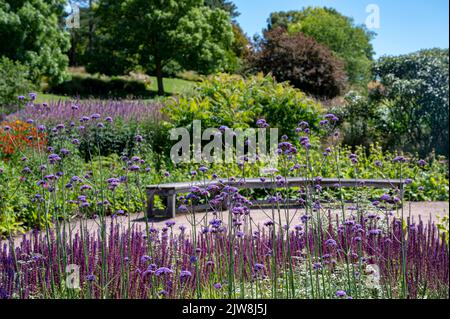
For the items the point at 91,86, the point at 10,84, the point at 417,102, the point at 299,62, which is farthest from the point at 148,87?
the point at 417,102

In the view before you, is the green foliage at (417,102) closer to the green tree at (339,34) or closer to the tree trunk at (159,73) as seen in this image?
the green tree at (339,34)

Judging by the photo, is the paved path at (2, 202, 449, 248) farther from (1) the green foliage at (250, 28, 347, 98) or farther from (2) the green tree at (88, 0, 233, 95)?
(1) the green foliage at (250, 28, 347, 98)

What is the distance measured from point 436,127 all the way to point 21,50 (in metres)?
14.2

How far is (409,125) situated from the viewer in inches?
520

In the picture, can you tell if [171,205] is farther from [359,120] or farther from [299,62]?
[299,62]

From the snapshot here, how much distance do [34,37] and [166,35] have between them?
1235cm

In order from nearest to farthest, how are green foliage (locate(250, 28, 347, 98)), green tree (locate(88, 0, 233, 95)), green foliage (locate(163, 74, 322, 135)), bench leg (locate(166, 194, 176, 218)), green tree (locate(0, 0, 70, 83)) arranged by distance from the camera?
bench leg (locate(166, 194, 176, 218))
green tree (locate(88, 0, 233, 95))
green foliage (locate(163, 74, 322, 135))
green foliage (locate(250, 28, 347, 98))
green tree (locate(0, 0, 70, 83))

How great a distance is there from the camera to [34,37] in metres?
20.8

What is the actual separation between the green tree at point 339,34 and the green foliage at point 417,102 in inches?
41.3

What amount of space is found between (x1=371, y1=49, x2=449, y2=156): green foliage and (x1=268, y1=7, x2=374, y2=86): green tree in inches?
41.3

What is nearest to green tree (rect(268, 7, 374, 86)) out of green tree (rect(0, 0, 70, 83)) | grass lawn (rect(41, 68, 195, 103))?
grass lawn (rect(41, 68, 195, 103))

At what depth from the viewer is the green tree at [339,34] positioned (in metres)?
10.9

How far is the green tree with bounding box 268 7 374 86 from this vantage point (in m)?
10.9

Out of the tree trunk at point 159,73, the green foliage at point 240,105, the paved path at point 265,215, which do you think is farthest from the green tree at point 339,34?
the paved path at point 265,215
